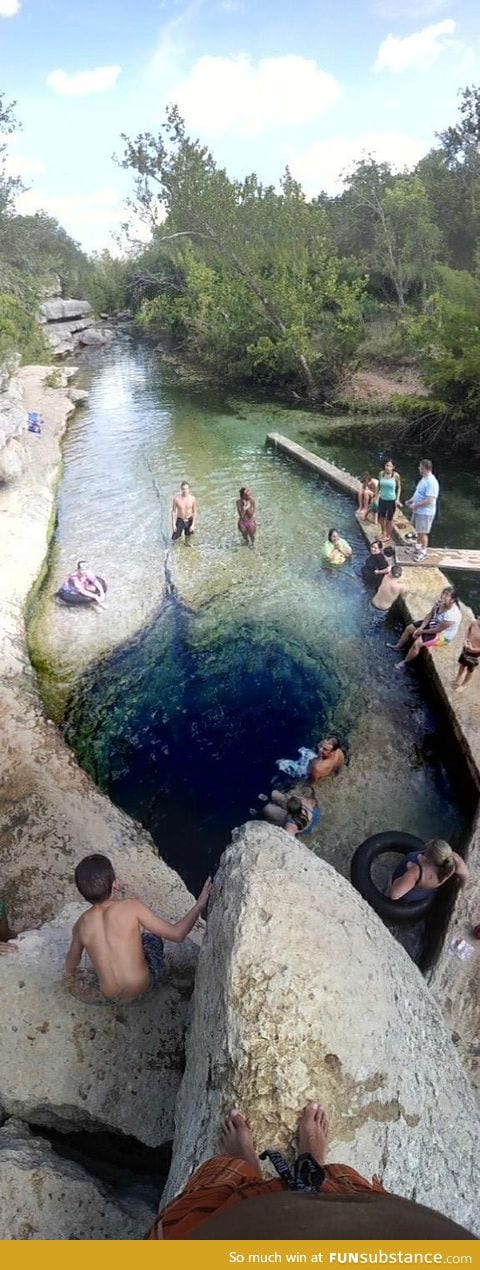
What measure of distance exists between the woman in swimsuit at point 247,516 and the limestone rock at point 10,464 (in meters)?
7.08

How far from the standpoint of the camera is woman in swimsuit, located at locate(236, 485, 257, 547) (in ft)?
41.2

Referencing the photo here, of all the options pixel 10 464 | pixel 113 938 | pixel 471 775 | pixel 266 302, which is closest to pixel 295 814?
pixel 471 775

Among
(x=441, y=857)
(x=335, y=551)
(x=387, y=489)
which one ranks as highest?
(x=387, y=489)

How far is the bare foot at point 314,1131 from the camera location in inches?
108

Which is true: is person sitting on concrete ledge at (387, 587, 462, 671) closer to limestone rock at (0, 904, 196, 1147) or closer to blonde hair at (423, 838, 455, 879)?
blonde hair at (423, 838, 455, 879)

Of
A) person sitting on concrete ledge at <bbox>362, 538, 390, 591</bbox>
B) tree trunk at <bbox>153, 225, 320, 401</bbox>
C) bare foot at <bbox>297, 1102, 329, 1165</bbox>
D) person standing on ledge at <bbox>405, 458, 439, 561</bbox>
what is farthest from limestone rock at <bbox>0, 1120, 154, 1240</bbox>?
tree trunk at <bbox>153, 225, 320, 401</bbox>

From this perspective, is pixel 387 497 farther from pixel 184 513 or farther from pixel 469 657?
pixel 469 657

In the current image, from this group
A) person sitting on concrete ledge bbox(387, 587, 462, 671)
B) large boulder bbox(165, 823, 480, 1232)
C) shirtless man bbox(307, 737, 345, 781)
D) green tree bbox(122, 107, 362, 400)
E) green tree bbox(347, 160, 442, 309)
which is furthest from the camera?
green tree bbox(347, 160, 442, 309)

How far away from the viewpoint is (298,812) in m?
7.03

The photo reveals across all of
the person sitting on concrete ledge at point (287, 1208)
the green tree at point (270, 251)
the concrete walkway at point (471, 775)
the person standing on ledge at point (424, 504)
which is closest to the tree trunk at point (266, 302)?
the green tree at point (270, 251)

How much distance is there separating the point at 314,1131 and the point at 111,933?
1.74 metres

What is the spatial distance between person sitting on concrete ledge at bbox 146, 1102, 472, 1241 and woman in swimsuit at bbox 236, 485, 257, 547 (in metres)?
11.1

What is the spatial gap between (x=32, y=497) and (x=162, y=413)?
11.2 metres

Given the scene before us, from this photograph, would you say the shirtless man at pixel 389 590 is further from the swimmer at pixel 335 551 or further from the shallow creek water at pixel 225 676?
the swimmer at pixel 335 551
